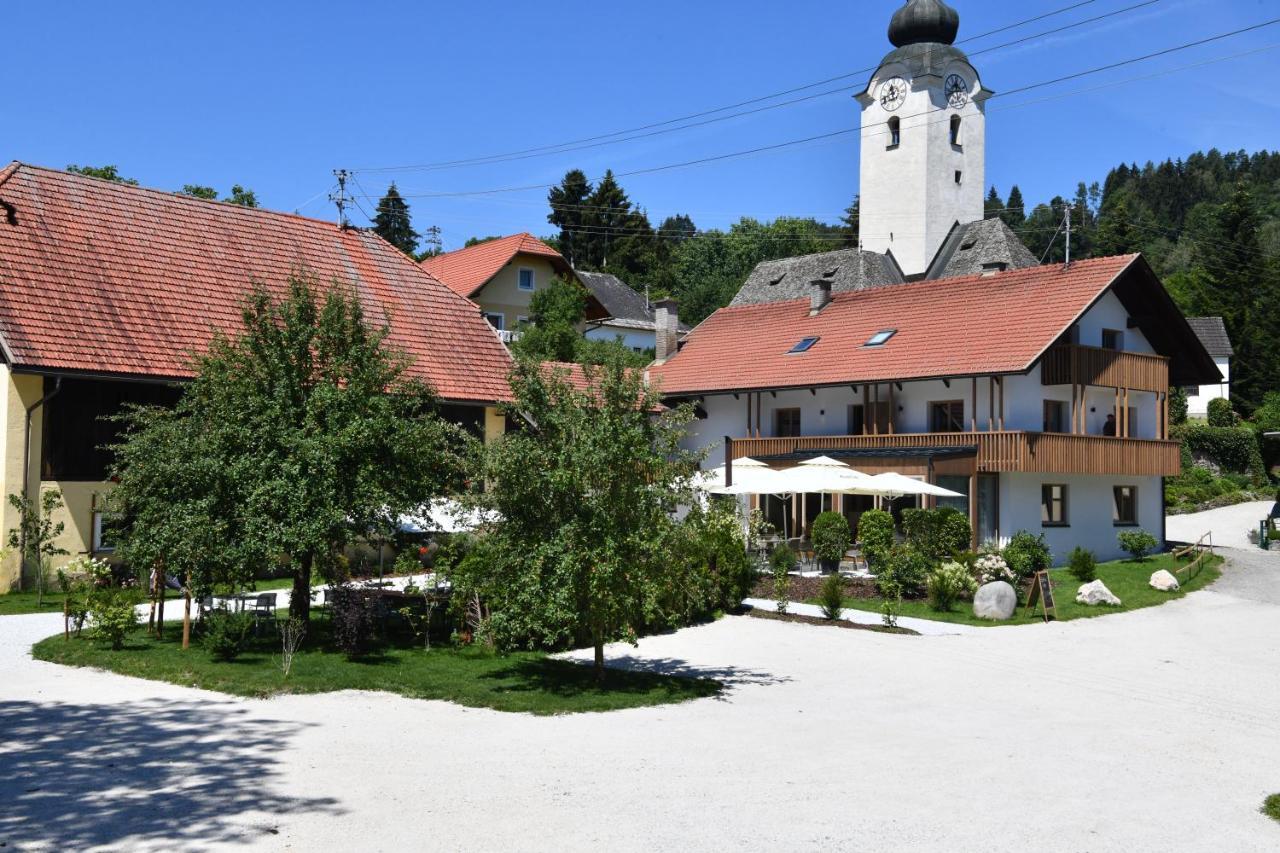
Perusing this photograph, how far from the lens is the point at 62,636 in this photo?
16.9 m

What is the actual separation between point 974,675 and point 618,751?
700cm

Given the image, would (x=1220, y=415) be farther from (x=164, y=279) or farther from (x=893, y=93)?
(x=164, y=279)

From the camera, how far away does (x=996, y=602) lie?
2167 cm

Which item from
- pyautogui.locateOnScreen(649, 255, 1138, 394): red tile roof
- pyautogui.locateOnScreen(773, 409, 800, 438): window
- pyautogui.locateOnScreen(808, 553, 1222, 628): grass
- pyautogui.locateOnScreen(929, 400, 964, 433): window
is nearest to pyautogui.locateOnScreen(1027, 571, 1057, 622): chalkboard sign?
pyautogui.locateOnScreen(808, 553, 1222, 628): grass

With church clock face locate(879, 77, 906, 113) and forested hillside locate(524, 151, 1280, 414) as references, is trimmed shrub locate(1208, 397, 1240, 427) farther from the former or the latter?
church clock face locate(879, 77, 906, 113)

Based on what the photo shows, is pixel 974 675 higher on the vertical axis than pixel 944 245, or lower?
lower

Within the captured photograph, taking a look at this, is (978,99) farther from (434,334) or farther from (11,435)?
(11,435)

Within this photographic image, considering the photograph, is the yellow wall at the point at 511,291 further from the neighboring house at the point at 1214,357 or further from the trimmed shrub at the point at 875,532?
the neighboring house at the point at 1214,357

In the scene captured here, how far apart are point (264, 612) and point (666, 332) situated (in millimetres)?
26661

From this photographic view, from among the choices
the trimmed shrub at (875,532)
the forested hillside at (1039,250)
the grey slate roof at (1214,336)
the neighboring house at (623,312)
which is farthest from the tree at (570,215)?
the trimmed shrub at (875,532)

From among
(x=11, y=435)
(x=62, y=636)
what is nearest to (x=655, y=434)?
(x=62, y=636)

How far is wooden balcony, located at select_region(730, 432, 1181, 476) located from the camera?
2992cm

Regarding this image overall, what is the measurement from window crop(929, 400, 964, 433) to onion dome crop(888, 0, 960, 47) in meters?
34.1

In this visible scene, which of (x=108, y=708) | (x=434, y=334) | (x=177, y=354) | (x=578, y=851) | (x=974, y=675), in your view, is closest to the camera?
(x=578, y=851)
